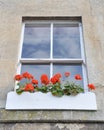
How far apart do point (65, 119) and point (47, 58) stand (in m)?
1.36

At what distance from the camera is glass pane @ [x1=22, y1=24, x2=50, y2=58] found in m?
4.55

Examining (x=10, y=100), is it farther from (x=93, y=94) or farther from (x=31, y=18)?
(x=31, y=18)

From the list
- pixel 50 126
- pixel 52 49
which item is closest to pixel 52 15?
pixel 52 49

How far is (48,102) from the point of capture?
3.54 meters

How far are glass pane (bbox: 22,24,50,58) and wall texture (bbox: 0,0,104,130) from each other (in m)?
0.23

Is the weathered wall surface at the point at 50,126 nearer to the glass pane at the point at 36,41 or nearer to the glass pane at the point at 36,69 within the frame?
the glass pane at the point at 36,69

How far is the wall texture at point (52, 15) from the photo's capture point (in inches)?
133

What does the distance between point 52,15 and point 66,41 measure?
0.60 meters

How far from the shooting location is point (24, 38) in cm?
479

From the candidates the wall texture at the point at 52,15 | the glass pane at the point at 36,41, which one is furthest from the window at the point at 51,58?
the wall texture at the point at 52,15

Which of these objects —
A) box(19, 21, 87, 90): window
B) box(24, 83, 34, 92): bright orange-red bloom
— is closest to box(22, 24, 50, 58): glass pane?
box(19, 21, 87, 90): window

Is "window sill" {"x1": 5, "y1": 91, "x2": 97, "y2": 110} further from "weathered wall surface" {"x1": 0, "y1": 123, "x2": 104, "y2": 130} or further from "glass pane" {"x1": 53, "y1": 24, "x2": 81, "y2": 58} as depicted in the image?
"glass pane" {"x1": 53, "y1": 24, "x2": 81, "y2": 58}

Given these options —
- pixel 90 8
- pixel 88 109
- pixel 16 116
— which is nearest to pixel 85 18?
pixel 90 8

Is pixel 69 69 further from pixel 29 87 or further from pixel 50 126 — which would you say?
pixel 50 126
